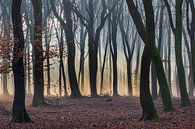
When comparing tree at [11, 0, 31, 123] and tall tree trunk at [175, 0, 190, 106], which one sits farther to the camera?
tall tree trunk at [175, 0, 190, 106]

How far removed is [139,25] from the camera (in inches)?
673

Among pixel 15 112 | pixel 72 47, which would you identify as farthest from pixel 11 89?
pixel 15 112

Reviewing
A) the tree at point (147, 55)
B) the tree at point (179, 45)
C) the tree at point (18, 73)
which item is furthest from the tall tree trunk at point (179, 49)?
the tree at point (18, 73)

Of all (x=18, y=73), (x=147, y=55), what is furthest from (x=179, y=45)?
(x=18, y=73)

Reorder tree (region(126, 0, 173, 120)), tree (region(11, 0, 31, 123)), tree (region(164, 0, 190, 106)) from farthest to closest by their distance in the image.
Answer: tree (region(164, 0, 190, 106))
tree (region(11, 0, 31, 123))
tree (region(126, 0, 173, 120))

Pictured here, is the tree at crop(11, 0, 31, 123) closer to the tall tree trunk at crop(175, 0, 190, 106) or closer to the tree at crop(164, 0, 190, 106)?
the tree at crop(164, 0, 190, 106)

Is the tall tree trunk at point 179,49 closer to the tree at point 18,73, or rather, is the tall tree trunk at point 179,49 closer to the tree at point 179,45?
the tree at point 179,45

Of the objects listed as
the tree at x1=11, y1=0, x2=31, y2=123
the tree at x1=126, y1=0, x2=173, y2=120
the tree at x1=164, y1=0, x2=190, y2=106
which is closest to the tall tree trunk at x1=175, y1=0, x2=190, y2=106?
the tree at x1=164, y1=0, x2=190, y2=106

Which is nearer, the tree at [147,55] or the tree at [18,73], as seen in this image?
the tree at [147,55]

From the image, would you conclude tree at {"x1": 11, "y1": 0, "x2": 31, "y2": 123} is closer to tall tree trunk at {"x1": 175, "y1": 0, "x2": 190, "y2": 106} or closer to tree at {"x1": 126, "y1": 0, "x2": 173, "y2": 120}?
tree at {"x1": 126, "y1": 0, "x2": 173, "y2": 120}

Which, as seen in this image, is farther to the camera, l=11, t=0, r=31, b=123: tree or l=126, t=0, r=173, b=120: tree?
l=11, t=0, r=31, b=123: tree

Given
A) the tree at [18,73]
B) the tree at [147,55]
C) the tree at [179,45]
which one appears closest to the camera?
the tree at [147,55]

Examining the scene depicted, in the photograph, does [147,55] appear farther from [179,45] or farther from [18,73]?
[179,45]

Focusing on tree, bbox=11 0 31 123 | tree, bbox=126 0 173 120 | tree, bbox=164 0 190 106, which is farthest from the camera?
tree, bbox=164 0 190 106
